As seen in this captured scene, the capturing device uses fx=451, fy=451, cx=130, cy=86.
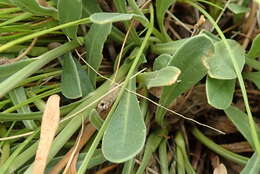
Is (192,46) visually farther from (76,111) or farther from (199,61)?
(76,111)

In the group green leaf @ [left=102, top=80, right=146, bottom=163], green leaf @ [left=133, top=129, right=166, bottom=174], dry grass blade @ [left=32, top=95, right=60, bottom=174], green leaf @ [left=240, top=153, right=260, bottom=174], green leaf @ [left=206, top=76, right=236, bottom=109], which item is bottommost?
green leaf @ [left=240, top=153, right=260, bottom=174]

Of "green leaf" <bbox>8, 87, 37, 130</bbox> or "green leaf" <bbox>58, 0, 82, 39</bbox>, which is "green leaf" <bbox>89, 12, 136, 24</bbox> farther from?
"green leaf" <bbox>8, 87, 37, 130</bbox>

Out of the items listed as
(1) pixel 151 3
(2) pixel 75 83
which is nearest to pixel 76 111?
(2) pixel 75 83

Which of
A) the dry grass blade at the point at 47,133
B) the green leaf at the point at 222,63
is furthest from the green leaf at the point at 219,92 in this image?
the dry grass blade at the point at 47,133

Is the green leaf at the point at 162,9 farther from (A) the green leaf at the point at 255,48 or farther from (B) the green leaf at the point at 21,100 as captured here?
(B) the green leaf at the point at 21,100

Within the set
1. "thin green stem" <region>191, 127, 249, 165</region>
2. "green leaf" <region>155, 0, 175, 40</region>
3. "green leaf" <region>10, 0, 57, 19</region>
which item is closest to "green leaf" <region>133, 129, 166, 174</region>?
"thin green stem" <region>191, 127, 249, 165</region>
